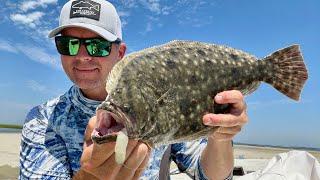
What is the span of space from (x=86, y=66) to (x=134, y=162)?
199 cm

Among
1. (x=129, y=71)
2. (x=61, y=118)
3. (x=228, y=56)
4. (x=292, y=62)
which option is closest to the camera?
(x=129, y=71)

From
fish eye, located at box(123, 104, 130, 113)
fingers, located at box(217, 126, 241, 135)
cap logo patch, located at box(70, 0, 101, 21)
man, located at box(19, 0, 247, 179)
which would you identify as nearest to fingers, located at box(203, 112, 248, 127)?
fingers, located at box(217, 126, 241, 135)

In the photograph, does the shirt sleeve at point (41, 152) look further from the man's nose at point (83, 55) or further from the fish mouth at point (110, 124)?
the fish mouth at point (110, 124)

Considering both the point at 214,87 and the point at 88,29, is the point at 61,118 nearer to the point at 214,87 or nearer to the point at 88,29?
the point at 88,29

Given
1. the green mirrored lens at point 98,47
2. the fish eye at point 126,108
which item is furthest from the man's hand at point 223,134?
the green mirrored lens at point 98,47

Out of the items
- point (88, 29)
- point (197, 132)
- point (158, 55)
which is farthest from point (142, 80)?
point (88, 29)

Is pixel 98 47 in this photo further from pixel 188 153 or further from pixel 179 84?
pixel 179 84

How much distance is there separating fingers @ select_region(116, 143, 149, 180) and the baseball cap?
210 cm

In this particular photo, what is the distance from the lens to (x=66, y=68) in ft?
17.6

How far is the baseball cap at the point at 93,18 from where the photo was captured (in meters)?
5.39

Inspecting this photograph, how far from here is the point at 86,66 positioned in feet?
17.1

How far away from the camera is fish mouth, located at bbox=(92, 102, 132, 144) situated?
305 centimetres

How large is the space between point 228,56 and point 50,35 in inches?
94.8


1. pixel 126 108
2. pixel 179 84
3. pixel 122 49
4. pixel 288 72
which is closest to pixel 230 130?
pixel 288 72
